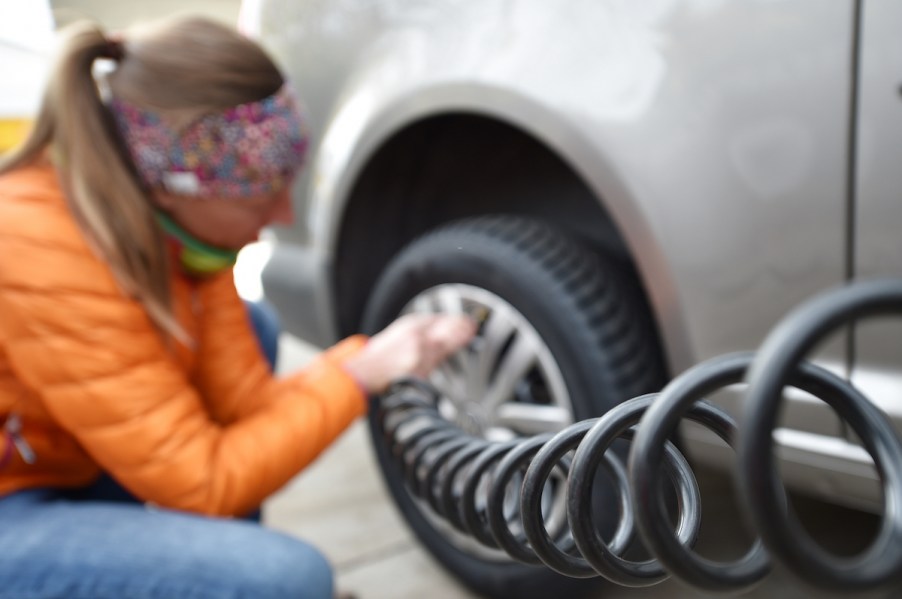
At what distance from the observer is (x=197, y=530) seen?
3.43ft

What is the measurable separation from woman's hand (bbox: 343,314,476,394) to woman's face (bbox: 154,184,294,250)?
26 cm

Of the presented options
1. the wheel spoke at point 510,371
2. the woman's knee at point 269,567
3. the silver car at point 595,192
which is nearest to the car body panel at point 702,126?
the silver car at point 595,192

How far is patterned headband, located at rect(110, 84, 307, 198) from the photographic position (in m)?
1.06

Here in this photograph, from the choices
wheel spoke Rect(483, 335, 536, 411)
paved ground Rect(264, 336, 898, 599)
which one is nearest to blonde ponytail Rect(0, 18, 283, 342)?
wheel spoke Rect(483, 335, 536, 411)

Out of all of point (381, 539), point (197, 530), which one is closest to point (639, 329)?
point (197, 530)

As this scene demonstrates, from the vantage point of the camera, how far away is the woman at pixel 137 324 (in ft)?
3.25

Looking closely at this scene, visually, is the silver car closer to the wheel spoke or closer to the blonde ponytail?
the wheel spoke

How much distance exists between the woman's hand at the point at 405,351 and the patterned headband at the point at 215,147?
0.31m

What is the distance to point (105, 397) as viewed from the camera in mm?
1006

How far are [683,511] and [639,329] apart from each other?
2.43ft

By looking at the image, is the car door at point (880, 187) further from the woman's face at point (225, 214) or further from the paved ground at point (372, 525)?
the woman's face at point (225, 214)

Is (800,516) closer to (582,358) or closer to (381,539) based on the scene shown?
(582,358)

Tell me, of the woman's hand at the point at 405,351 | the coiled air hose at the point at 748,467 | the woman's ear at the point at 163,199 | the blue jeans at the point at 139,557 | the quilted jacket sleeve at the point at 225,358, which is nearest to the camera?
the coiled air hose at the point at 748,467

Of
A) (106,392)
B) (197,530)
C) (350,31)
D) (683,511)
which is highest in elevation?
(350,31)
